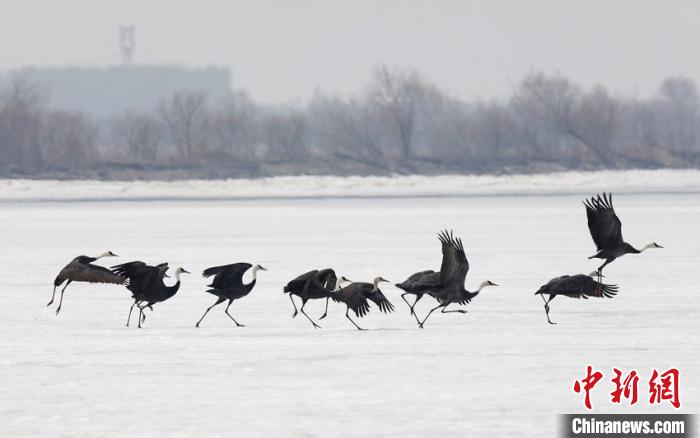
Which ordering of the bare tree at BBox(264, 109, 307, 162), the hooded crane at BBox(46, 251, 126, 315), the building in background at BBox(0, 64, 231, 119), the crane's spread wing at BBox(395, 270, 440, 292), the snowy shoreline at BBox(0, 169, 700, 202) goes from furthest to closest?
the building in background at BBox(0, 64, 231, 119) < the bare tree at BBox(264, 109, 307, 162) < the snowy shoreline at BBox(0, 169, 700, 202) < the hooded crane at BBox(46, 251, 126, 315) < the crane's spread wing at BBox(395, 270, 440, 292)

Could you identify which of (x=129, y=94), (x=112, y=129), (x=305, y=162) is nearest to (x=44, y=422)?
(x=305, y=162)

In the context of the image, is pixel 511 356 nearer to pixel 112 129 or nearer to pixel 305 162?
pixel 305 162

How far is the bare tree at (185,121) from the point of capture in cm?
8625

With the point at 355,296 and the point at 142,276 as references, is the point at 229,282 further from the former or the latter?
the point at 355,296

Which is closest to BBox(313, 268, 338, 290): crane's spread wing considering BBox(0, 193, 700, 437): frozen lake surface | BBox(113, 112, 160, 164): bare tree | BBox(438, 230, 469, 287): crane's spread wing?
BBox(0, 193, 700, 437): frozen lake surface

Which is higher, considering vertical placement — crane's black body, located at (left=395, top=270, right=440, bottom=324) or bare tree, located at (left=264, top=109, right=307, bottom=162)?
bare tree, located at (left=264, top=109, right=307, bottom=162)

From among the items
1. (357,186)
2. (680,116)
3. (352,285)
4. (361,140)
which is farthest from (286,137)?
(352,285)

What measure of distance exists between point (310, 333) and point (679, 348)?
3.20m

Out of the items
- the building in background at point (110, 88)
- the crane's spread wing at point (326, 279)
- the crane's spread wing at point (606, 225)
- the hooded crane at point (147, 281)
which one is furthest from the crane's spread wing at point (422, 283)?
the building in background at point (110, 88)

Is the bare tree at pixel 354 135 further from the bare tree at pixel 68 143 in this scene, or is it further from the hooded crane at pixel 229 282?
the hooded crane at pixel 229 282

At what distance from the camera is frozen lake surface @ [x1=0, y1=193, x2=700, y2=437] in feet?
29.0

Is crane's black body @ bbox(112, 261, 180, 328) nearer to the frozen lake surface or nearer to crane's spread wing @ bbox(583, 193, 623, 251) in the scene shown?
the frozen lake surface

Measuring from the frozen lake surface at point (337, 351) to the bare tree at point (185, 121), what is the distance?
207ft

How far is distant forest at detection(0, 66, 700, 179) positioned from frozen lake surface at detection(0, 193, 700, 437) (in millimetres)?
49337
